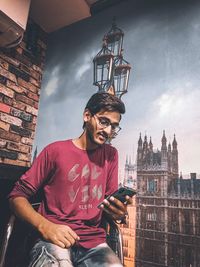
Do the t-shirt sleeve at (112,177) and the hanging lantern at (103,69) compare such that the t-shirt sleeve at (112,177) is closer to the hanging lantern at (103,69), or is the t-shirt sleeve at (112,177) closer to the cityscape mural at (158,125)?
the cityscape mural at (158,125)

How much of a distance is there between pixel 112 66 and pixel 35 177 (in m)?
1.50

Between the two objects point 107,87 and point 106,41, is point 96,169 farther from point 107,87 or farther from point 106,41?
point 106,41

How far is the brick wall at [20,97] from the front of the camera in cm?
209

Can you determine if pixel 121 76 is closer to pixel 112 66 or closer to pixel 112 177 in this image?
pixel 112 66

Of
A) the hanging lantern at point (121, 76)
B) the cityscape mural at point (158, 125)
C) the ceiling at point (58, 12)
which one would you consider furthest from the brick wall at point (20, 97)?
the hanging lantern at point (121, 76)

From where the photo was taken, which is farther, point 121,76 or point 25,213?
point 121,76

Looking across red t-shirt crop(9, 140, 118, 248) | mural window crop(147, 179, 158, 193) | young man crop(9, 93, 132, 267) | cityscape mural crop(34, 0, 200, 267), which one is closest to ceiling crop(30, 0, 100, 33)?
cityscape mural crop(34, 0, 200, 267)

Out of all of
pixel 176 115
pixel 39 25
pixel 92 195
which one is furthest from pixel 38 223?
pixel 39 25

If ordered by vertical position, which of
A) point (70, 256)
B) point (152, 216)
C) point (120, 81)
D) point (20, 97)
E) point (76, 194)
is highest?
point (120, 81)

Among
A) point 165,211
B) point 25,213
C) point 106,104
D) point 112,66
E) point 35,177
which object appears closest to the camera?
point 25,213

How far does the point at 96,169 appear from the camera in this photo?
1372 mm

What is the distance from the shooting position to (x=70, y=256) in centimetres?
101

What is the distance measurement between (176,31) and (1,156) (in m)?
1.90

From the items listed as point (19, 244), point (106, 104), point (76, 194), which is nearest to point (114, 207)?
point (76, 194)
